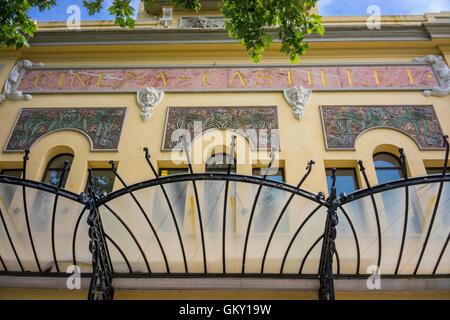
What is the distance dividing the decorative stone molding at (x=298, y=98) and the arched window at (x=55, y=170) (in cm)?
474

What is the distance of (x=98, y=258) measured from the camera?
18.4ft

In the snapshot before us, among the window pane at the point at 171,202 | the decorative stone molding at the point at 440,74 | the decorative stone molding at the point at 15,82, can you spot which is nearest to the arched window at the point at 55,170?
the decorative stone molding at the point at 15,82

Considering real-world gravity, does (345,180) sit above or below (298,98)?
below

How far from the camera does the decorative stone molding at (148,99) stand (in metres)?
A: 8.35

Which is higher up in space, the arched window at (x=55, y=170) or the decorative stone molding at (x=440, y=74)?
the decorative stone molding at (x=440, y=74)

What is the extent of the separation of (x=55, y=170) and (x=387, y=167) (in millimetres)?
6648

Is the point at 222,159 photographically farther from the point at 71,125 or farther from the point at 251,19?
the point at 71,125

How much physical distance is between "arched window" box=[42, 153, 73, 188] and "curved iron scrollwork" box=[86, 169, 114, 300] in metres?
2.46

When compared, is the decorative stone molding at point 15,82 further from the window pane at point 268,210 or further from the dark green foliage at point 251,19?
the window pane at point 268,210

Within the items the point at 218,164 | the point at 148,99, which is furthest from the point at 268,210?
the point at 148,99

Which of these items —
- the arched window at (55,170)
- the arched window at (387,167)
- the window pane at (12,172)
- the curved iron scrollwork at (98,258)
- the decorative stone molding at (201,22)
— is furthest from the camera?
the decorative stone molding at (201,22)

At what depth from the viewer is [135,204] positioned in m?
5.88

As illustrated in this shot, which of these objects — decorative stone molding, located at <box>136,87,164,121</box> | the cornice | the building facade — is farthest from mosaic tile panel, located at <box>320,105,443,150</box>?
decorative stone molding, located at <box>136,87,164,121</box>

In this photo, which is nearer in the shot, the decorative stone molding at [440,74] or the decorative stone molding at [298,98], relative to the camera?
the decorative stone molding at [298,98]
